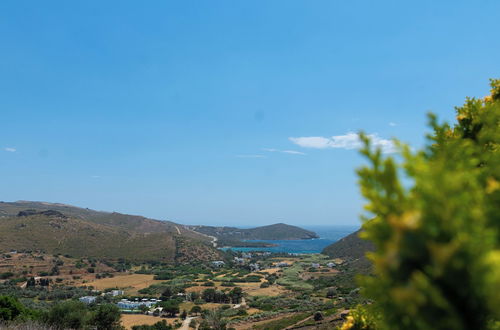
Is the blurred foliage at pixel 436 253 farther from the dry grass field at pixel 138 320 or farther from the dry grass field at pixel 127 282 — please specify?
the dry grass field at pixel 127 282

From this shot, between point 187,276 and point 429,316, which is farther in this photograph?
point 187,276

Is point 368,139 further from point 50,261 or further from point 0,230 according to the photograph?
point 0,230

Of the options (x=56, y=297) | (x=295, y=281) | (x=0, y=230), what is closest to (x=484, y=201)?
(x=56, y=297)

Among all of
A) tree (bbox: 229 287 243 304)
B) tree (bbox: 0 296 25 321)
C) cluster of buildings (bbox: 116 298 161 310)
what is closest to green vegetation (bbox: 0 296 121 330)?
tree (bbox: 0 296 25 321)

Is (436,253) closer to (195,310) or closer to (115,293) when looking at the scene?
(195,310)

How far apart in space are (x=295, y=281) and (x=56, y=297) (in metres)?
51.4

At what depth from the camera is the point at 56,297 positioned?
57.9 meters

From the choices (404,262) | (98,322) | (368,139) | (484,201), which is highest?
(368,139)

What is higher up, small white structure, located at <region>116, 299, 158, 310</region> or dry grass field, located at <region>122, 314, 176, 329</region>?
dry grass field, located at <region>122, 314, 176, 329</region>

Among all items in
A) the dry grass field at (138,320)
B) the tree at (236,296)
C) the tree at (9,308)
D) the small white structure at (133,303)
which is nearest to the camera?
the tree at (9,308)

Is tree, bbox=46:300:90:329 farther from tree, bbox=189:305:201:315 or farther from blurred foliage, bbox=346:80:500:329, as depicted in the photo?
blurred foliage, bbox=346:80:500:329

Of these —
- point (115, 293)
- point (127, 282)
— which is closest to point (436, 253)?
point (115, 293)

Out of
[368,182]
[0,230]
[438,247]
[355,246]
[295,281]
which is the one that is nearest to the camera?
[438,247]

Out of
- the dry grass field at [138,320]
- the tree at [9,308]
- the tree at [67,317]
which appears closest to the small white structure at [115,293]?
the dry grass field at [138,320]
